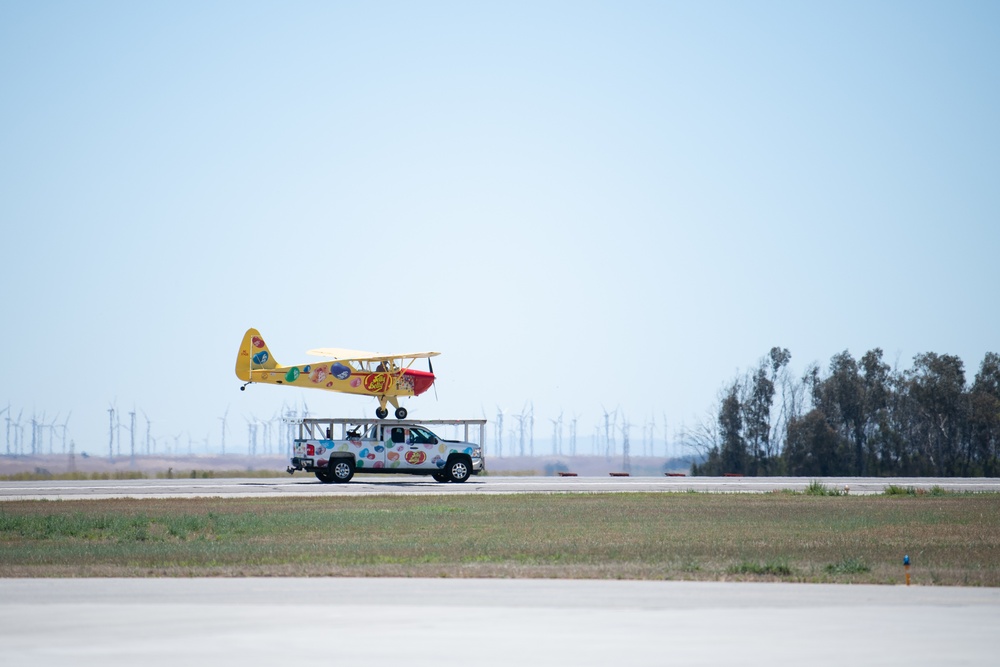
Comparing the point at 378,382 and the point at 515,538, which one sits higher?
the point at 378,382

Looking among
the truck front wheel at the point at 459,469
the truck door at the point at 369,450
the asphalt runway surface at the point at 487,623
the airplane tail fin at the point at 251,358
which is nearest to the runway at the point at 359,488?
the truck door at the point at 369,450

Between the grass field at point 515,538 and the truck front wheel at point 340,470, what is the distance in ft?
26.7

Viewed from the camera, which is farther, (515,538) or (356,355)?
(356,355)

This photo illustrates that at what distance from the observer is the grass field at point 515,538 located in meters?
17.0

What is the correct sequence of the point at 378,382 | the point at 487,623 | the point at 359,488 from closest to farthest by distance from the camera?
the point at 487,623 < the point at 359,488 < the point at 378,382

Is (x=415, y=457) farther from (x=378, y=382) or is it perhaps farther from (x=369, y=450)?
(x=378, y=382)

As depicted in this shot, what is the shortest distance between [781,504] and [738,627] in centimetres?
2169

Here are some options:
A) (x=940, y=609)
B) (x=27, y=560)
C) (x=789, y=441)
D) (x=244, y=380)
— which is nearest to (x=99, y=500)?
(x=27, y=560)

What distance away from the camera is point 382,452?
42.2 metres

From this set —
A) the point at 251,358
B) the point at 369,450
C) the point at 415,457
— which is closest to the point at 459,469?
the point at 415,457

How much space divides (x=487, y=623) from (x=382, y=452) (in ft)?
101

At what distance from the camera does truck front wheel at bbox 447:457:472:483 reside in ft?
142

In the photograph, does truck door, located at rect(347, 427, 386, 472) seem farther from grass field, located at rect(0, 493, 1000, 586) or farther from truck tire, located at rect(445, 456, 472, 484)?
grass field, located at rect(0, 493, 1000, 586)

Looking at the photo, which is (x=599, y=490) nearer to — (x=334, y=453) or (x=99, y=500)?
(x=334, y=453)
